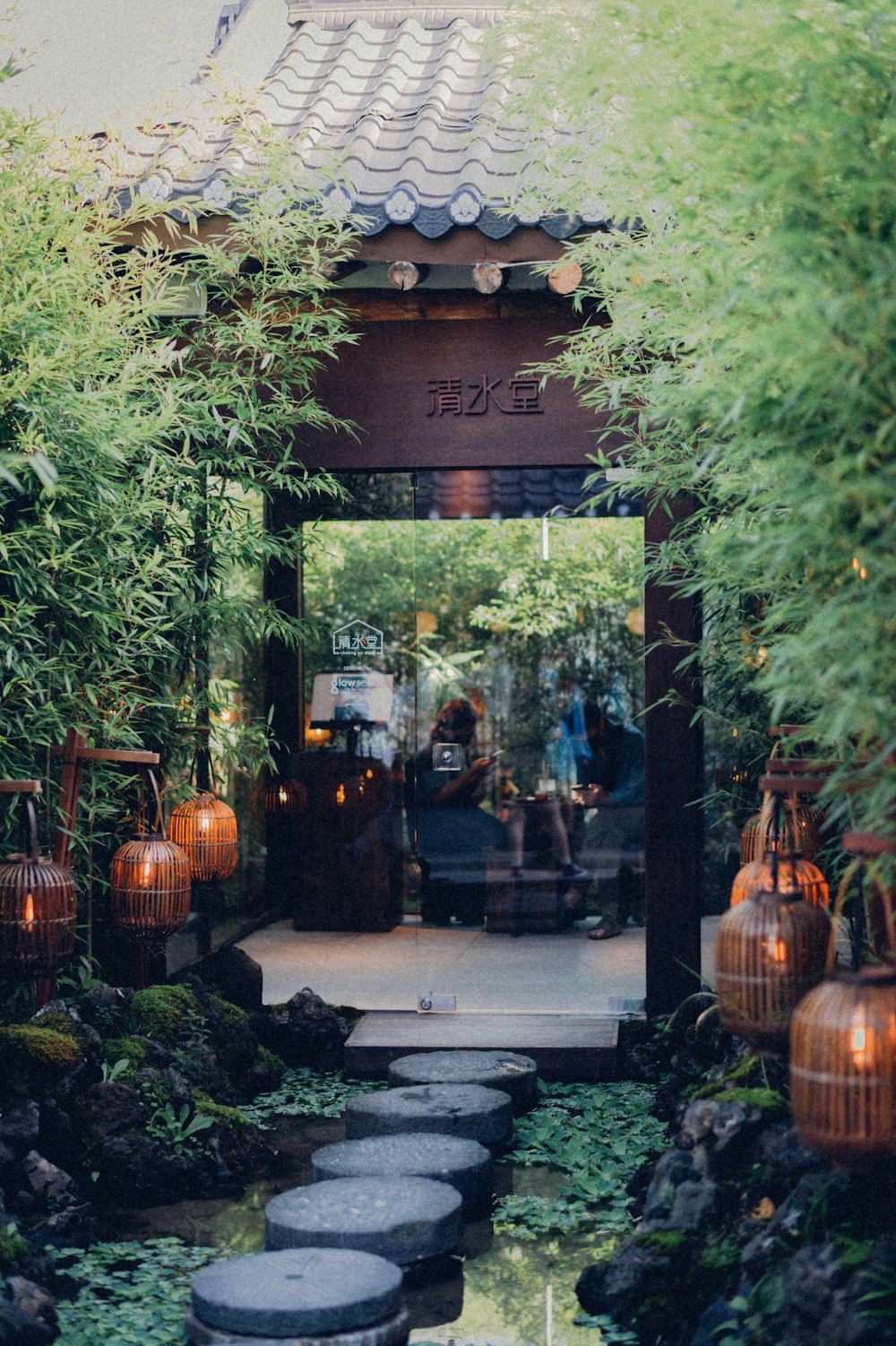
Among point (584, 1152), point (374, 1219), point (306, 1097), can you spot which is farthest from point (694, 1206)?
point (306, 1097)

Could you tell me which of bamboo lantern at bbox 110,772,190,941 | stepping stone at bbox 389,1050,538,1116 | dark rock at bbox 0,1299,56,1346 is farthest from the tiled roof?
dark rock at bbox 0,1299,56,1346

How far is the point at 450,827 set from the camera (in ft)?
24.6

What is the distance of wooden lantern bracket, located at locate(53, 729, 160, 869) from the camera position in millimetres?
4773

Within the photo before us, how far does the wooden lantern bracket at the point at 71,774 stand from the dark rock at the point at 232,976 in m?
1.49

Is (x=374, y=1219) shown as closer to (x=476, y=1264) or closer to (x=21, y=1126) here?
(x=476, y=1264)

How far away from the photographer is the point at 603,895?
725 centimetres

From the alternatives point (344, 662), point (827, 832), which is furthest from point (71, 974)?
point (827, 832)

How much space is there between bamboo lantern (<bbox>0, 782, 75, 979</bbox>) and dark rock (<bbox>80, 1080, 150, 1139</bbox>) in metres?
0.58

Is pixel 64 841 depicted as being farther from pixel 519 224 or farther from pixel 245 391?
pixel 519 224

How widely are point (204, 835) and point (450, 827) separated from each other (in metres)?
2.14

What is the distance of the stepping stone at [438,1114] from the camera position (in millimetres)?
4762

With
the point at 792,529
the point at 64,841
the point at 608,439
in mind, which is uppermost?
the point at 608,439

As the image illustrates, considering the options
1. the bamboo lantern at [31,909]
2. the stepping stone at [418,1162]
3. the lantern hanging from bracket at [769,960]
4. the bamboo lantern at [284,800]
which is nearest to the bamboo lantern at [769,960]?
the lantern hanging from bracket at [769,960]

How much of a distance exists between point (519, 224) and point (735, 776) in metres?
2.33
